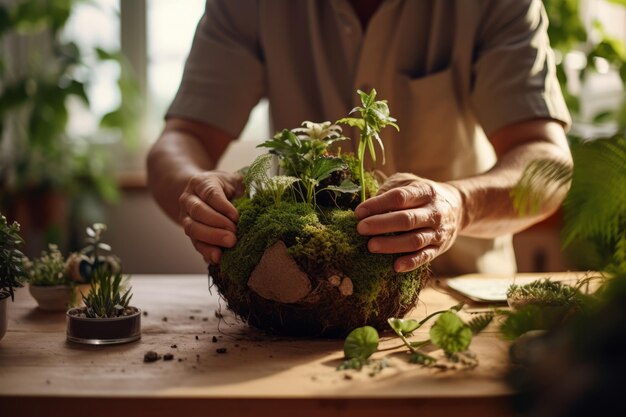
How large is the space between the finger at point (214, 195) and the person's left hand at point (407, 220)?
238 millimetres

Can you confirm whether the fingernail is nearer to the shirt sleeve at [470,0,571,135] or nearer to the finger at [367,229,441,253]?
the finger at [367,229,441,253]

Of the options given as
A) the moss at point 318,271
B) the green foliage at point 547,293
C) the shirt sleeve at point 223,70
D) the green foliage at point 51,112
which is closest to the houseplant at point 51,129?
the green foliage at point 51,112

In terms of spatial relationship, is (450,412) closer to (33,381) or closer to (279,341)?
(279,341)

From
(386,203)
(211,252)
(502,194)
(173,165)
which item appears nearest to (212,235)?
(211,252)

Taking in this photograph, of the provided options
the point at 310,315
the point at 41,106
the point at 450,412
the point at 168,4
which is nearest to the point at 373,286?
the point at 310,315

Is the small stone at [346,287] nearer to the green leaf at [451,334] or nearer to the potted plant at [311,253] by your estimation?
the potted plant at [311,253]

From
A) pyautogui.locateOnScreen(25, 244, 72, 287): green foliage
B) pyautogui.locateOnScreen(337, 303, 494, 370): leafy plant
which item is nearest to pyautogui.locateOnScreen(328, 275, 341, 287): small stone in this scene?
pyautogui.locateOnScreen(337, 303, 494, 370): leafy plant

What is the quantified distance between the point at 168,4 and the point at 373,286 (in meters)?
3.07

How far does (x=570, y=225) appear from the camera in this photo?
0.95 metres

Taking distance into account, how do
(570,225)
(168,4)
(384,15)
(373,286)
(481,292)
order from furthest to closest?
(168,4)
(384,15)
(481,292)
(373,286)
(570,225)

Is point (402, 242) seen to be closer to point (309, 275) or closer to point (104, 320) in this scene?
point (309, 275)

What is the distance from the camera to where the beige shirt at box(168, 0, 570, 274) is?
1841 mm

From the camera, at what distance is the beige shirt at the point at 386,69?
184 centimetres

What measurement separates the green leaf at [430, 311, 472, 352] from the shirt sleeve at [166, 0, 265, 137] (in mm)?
1116
